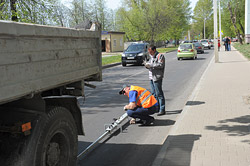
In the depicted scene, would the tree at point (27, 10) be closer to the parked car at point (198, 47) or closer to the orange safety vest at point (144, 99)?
the orange safety vest at point (144, 99)

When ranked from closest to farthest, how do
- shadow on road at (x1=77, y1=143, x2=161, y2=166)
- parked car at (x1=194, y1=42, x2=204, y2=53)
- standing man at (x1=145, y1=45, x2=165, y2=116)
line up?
shadow on road at (x1=77, y1=143, x2=161, y2=166)
standing man at (x1=145, y1=45, x2=165, y2=116)
parked car at (x1=194, y1=42, x2=204, y2=53)

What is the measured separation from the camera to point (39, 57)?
315cm

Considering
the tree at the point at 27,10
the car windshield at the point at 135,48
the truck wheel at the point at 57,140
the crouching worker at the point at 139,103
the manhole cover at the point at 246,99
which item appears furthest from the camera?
the car windshield at the point at 135,48

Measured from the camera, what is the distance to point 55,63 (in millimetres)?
3486

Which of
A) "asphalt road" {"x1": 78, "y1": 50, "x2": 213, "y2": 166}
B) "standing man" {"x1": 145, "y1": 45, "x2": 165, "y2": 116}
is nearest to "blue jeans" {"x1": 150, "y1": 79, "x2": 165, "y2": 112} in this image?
"standing man" {"x1": 145, "y1": 45, "x2": 165, "y2": 116}

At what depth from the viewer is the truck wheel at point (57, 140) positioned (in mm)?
3189

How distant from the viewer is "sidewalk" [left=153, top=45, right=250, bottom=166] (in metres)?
4.55

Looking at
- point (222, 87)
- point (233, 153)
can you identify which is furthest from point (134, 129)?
point (222, 87)

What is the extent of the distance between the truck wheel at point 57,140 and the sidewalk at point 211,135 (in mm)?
1316

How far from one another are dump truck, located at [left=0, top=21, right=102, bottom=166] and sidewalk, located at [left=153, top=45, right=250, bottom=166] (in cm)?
152

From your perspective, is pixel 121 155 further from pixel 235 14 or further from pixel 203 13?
pixel 203 13

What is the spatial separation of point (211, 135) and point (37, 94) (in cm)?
348

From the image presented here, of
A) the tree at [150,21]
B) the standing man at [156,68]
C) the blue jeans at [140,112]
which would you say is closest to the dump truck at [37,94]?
the blue jeans at [140,112]

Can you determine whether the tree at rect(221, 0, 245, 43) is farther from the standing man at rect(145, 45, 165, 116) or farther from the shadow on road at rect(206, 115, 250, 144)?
the shadow on road at rect(206, 115, 250, 144)
